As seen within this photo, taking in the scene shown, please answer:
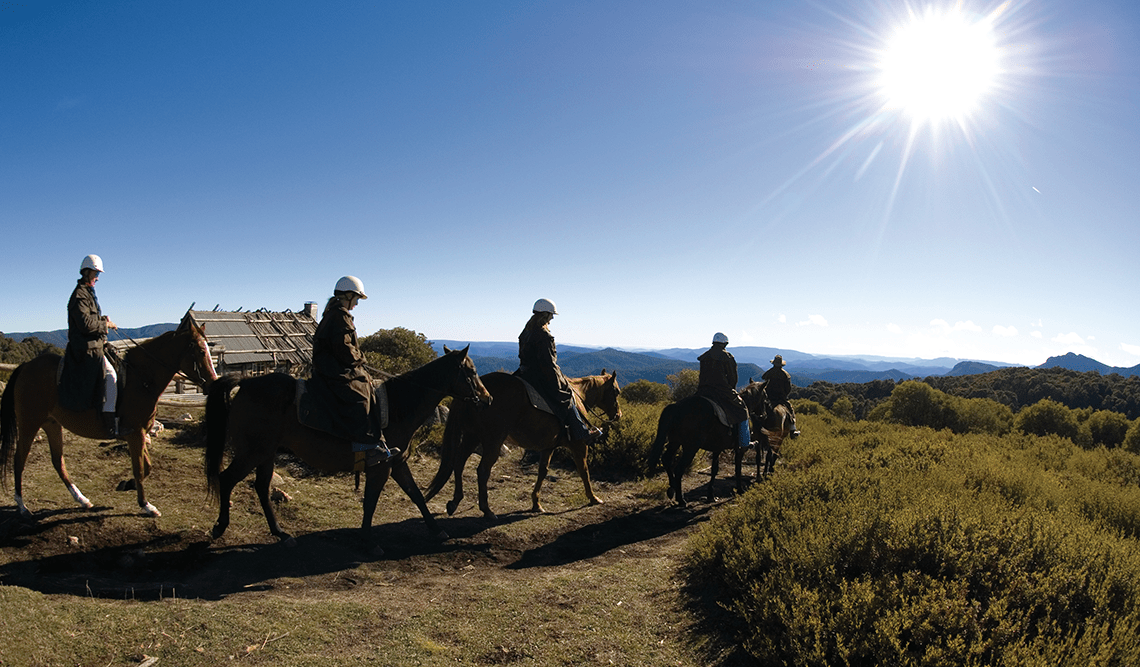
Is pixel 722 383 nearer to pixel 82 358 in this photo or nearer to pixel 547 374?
pixel 547 374

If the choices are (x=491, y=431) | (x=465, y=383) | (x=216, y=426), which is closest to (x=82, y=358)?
(x=216, y=426)

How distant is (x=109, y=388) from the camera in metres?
6.10

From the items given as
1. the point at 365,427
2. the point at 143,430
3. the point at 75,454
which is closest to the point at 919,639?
the point at 365,427

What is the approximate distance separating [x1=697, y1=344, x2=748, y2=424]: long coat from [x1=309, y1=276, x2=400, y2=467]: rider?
591 centimetres

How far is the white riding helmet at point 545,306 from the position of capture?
8547 mm

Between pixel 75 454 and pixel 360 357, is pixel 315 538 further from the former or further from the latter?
pixel 75 454

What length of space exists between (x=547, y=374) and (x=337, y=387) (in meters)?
3.37

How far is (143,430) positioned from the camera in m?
6.46

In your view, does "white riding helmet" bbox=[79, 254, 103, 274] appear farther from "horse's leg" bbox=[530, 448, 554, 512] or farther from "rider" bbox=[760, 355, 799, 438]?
"rider" bbox=[760, 355, 799, 438]

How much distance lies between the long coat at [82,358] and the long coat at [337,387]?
8.79ft

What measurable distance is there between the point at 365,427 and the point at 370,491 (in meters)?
0.97

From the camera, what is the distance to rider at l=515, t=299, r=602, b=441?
8.26 metres

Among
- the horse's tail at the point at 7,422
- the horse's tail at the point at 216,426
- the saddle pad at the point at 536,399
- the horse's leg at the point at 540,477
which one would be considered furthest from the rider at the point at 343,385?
the horse's tail at the point at 7,422

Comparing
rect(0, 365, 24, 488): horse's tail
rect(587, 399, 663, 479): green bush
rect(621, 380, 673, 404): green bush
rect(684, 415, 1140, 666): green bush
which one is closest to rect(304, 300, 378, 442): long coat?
rect(0, 365, 24, 488): horse's tail
